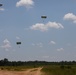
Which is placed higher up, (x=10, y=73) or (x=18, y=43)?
(x=18, y=43)

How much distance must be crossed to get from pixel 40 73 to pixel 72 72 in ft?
24.2

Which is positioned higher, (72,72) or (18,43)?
(18,43)

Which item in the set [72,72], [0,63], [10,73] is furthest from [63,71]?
[0,63]

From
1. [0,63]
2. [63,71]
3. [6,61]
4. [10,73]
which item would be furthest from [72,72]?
[6,61]

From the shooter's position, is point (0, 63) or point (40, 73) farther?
point (0, 63)

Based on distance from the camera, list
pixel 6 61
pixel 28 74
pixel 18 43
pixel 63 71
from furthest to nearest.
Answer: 1. pixel 6 61
2. pixel 63 71
3. pixel 28 74
4. pixel 18 43

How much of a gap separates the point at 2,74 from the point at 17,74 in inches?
102

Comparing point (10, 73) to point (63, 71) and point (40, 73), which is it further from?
point (63, 71)

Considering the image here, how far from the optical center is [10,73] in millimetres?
54344

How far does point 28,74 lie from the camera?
53.0m

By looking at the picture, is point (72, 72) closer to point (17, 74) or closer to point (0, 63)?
point (17, 74)

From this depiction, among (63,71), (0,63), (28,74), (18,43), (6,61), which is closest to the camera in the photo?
(18,43)

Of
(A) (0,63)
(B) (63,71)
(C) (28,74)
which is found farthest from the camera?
(A) (0,63)

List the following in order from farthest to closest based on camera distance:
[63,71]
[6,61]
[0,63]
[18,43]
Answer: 1. [6,61]
2. [0,63]
3. [63,71]
4. [18,43]
